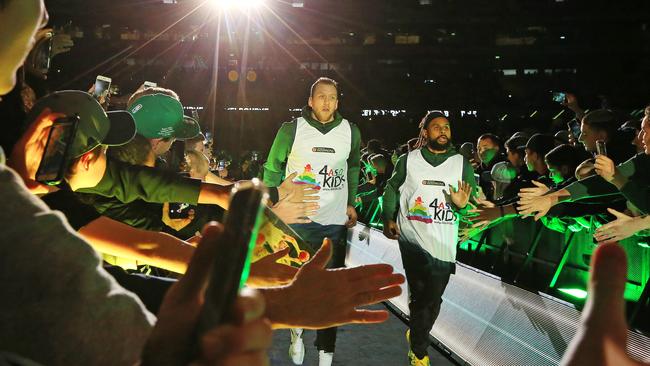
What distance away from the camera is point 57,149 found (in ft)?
4.88

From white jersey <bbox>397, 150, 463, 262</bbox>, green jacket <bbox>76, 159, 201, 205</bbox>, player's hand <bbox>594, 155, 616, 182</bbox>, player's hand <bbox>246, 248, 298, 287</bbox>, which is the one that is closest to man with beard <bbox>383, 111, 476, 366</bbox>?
white jersey <bbox>397, 150, 463, 262</bbox>

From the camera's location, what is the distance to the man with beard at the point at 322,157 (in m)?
5.32

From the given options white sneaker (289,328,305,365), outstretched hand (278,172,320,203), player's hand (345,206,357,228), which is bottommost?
white sneaker (289,328,305,365)

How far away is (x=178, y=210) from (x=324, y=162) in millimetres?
2135

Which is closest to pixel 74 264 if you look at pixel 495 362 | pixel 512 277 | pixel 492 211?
pixel 495 362

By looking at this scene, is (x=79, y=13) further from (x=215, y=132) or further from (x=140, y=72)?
(x=215, y=132)

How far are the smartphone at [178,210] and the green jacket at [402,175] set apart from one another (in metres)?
2.33

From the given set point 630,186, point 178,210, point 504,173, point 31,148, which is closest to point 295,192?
point 31,148

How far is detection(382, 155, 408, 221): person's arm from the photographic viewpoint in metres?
5.67

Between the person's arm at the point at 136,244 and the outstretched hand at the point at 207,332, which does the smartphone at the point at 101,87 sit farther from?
the outstretched hand at the point at 207,332

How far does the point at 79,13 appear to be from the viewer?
1473 inches

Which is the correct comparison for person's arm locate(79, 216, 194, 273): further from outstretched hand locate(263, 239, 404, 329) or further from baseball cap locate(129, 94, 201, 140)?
baseball cap locate(129, 94, 201, 140)

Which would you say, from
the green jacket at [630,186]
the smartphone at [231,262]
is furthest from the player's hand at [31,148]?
the green jacket at [630,186]

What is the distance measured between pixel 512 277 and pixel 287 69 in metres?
31.3
